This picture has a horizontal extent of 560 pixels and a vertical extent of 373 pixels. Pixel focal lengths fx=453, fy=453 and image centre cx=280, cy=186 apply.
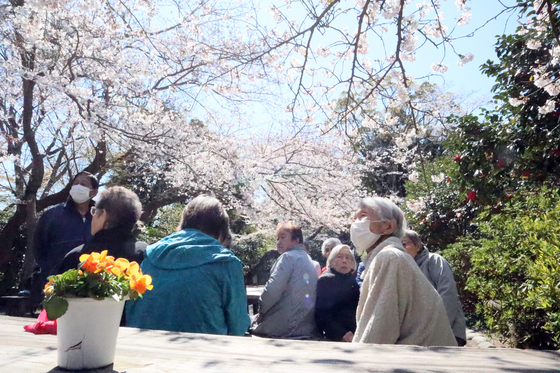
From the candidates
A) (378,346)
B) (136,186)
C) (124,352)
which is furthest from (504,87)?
(136,186)

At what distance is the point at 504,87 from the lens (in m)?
5.75

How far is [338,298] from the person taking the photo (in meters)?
3.69

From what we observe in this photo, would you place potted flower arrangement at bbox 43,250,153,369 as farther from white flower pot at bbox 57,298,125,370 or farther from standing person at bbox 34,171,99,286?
standing person at bbox 34,171,99,286

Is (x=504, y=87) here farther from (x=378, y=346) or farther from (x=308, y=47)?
(x=378, y=346)

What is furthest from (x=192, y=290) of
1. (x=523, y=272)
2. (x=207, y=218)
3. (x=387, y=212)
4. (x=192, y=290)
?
(x=523, y=272)

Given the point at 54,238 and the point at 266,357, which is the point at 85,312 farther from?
the point at 54,238

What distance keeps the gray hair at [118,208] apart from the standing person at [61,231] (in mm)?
1001

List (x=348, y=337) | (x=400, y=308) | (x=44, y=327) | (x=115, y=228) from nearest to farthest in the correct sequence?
(x=44, y=327)
(x=400, y=308)
(x=115, y=228)
(x=348, y=337)

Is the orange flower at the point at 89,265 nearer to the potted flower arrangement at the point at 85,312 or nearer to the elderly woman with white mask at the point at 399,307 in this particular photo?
the potted flower arrangement at the point at 85,312

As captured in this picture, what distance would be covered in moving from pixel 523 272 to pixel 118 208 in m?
4.02

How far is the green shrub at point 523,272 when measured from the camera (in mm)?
3627

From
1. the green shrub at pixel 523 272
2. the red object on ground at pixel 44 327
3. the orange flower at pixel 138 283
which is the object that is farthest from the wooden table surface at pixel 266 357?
the green shrub at pixel 523 272

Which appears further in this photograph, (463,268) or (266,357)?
(463,268)

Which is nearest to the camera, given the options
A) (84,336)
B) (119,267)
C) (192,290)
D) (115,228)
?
(84,336)
